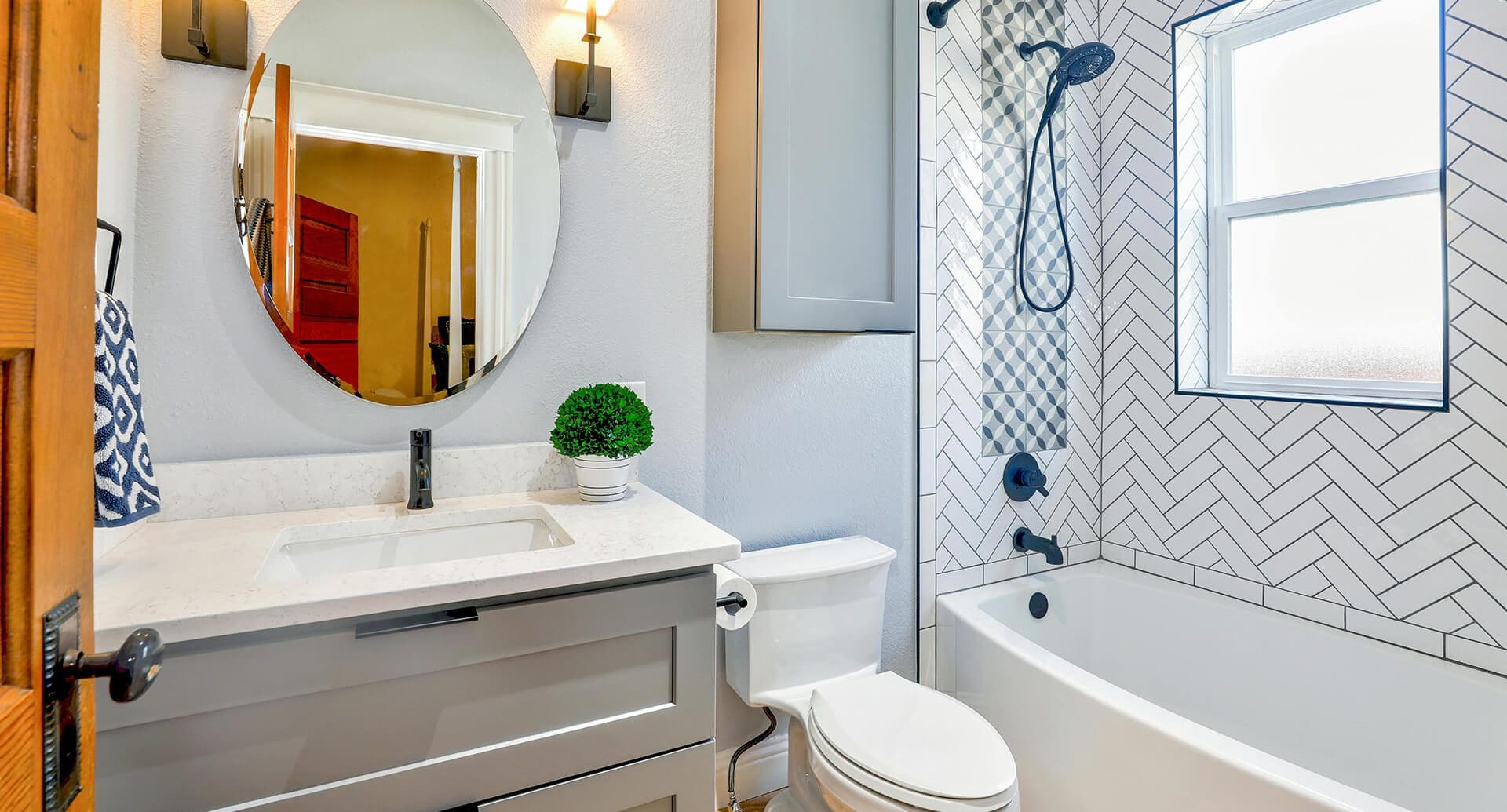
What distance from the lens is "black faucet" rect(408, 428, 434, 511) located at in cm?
140

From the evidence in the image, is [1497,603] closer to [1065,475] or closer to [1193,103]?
[1065,475]

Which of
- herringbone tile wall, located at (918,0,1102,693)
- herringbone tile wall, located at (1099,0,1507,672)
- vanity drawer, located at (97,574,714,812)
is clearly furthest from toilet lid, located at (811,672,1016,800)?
herringbone tile wall, located at (1099,0,1507,672)

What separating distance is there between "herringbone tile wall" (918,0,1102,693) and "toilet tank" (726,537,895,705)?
40cm

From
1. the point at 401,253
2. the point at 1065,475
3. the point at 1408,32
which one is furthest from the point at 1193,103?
the point at 401,253

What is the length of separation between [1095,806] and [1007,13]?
2252 millimetres

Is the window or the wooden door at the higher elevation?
the window

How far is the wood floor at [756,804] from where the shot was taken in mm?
1833

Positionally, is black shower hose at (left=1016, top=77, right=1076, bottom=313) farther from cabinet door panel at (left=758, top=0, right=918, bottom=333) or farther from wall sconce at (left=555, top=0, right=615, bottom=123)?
wall sconce at (left=555, top=0, right=615, bottom=123)

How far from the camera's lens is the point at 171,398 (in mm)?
1307

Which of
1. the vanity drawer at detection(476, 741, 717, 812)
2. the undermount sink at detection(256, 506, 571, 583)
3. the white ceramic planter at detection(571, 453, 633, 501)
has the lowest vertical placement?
the vanity drawer at detection(476, 741, 717, 812)

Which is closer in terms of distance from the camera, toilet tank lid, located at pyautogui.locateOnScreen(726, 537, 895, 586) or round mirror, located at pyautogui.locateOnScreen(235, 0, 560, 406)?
round mirror, located at pyautogui.locateOnScreen(235, 0, 560, 406)

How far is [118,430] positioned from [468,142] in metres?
0.87

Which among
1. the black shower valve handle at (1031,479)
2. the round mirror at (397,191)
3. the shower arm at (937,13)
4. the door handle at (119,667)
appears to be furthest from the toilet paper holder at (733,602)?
the shower arm at (937,13)

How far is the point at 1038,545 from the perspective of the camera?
220 cm
